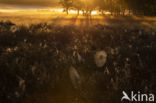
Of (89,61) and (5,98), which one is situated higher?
(89,61)

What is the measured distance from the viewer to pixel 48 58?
3.95 meters

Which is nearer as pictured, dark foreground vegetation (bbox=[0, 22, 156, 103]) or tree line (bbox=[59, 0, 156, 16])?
dark foreground vegetation (bbox=[0, 22, 156, 103])

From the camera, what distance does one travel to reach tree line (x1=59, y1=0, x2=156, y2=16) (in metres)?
46.8

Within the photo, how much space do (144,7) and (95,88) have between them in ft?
163

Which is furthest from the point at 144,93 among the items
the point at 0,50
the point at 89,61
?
the point at 0,50

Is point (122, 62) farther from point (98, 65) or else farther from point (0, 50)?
point (0, 50)

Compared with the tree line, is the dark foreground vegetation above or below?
below

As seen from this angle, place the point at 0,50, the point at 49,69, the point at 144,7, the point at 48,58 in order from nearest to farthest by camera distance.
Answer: the point at 49,69 → the point at 48,58 → the point at 0,50 → the point at 144,7

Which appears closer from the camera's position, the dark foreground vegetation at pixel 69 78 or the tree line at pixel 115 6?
the dark foreground vegetation at pixel 69 78

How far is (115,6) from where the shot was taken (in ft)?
202

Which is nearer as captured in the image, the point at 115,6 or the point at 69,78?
the point at 69,78

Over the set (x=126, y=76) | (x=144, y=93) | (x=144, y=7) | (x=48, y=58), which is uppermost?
(x=144, y=7)

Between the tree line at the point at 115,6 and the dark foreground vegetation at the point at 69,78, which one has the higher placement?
the tree line at the point at 115,6

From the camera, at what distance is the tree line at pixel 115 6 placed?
154ft
